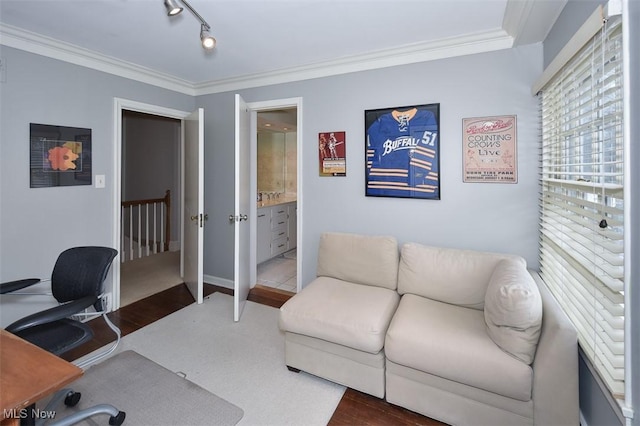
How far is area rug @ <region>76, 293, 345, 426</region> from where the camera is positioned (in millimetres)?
1854

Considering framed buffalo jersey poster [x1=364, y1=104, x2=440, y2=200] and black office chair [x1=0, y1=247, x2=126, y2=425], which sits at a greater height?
framed buffalo jersey poster [x1=364, y1=104, x2=440, y2=200]

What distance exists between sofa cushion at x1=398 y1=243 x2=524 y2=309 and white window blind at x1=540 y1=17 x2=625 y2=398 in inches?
16.8

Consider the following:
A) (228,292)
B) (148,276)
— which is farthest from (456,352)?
(148,276)

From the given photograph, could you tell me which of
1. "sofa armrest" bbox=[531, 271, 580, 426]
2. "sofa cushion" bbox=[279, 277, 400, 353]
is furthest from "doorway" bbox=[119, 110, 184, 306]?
"sofa armrest" bbox=[531, 271, 580, 426]

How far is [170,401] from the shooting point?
1884 mm

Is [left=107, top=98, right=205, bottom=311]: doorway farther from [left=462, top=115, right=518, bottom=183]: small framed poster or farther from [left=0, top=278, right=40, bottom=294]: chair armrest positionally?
[left=462, top=115, right=518, bottom=183]: small framed poster

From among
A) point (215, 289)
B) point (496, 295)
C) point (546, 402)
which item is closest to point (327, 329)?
point (496, 295)

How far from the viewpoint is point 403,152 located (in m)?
2.73

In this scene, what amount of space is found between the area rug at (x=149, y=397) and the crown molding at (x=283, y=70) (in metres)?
2.64

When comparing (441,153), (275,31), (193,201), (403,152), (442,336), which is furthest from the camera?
Answer: (193,201)

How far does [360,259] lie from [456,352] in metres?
1.11

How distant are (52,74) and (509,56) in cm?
384

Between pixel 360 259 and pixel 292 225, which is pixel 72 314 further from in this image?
pixel 292 225

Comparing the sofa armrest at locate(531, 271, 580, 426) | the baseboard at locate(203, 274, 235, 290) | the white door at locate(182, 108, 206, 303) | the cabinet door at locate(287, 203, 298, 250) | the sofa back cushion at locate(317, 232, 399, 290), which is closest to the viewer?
the sofa armrest at locate(531, 271, 580, 426)
